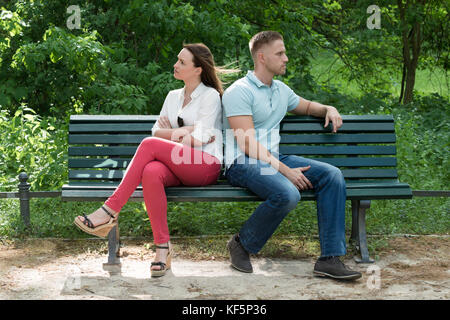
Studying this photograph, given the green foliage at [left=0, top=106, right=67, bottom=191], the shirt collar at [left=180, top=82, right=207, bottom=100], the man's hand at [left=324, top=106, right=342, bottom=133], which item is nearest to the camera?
the shirt collar at [left=180, top=82, right=207, bottom=100]

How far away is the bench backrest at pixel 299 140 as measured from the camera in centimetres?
465

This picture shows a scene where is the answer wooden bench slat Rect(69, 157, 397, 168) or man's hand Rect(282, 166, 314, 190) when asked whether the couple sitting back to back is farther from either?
wooden bench slat Rect(69, 157, 397, 168)

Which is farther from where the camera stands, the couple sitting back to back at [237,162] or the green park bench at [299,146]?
the green park bench at [299,146]

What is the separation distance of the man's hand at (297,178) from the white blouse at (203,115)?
47cm

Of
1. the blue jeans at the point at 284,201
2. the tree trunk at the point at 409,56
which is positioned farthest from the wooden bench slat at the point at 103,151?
the tree trunk at the point at 409,56

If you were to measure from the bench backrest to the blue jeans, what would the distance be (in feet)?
1.64

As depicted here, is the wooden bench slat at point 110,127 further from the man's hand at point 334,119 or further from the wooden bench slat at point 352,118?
the man's hand at point 334,119

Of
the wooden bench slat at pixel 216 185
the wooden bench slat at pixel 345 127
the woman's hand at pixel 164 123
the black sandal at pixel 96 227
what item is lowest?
the black sandal at pixel 96 227

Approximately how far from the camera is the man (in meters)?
4.02

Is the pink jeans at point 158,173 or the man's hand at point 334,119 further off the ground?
the man's hand at point 334,119

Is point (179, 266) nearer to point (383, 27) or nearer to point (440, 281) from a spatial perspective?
point (440, 281)

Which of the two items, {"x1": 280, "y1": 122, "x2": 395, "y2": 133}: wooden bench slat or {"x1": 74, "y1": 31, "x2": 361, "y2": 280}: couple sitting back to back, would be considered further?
{"x1": 280, "y1": 122, "x2": 395, "y2": 133}: wooden bench slat

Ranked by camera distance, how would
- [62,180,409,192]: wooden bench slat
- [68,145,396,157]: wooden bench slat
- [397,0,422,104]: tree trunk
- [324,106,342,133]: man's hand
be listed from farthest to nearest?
→ [397,0,422,104]: tree trunk < [68,145,396,157]: wooden bench slat < [324,106,342,133]: man's hand < [62,180,409,192]: wooden bench slat

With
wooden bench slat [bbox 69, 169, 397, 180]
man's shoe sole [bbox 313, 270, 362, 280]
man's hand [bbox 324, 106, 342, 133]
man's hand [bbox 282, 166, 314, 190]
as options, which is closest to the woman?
wooden bench slat [bbox 69, 169, 397, 180]
